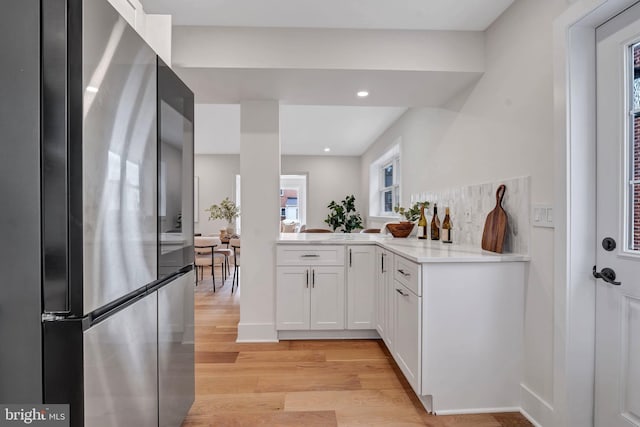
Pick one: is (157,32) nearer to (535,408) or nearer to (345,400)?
(345,400)

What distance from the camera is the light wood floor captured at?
1.77m

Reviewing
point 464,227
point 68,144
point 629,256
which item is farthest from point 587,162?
point 68,144

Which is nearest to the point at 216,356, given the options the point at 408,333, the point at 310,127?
the point at 408,333

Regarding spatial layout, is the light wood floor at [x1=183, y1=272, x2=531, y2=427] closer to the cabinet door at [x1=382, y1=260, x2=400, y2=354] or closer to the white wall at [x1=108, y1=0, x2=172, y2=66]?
the cabinet door at [x1=382, y1=260, x2=400, y2=354]

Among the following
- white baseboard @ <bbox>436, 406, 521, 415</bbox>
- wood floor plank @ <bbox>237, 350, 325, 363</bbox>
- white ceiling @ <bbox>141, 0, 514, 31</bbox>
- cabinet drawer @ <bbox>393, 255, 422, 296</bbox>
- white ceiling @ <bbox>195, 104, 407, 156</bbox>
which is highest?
white ceiling @ <bbox>195, 104, 407, 156</bbox>

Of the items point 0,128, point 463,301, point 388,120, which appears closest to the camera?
point 0,128

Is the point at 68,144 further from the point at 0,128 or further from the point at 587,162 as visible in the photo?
the point at 587,162

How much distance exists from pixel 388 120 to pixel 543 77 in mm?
3108

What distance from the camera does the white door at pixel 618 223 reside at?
1.35 m

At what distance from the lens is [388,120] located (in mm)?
4746

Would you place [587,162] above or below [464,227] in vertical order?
above

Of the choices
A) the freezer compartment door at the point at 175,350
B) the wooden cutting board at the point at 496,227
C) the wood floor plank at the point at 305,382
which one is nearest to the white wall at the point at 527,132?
the wooden cutting board at the point at 496,227

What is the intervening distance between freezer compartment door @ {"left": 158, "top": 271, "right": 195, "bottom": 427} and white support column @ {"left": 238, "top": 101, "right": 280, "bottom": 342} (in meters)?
1.12

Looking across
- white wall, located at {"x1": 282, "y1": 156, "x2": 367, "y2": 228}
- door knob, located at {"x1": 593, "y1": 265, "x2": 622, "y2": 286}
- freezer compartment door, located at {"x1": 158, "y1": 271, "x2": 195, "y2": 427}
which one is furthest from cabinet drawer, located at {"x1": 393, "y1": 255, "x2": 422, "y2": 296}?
white wall, located at {"x1": 282, "y1": 156, "x2": 367, "y2": 228}
